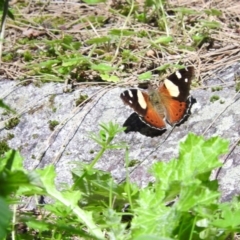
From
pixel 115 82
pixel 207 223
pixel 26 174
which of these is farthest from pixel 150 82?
pixel 26 174

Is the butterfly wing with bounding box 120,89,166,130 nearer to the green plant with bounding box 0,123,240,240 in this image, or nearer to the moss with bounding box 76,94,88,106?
the moss with bounding box 76,94,88,106

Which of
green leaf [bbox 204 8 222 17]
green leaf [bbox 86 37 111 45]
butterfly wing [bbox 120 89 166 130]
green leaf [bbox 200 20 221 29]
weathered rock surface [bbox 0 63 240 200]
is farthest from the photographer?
green leaf [bbox 204 8 222 17]

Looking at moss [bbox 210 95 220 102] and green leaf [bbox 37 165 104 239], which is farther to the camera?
moss [bbox 210 95 220 102]

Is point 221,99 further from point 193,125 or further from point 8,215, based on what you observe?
point 8,215

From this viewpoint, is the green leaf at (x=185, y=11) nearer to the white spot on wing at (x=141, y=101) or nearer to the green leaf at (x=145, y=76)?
the green leaf at (x=145, y=76)

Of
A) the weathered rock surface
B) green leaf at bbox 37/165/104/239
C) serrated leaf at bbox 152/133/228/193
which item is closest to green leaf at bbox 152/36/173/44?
the weathered rock surface

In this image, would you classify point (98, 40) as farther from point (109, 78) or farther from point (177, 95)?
point (177, 95)
